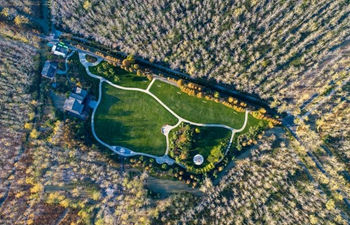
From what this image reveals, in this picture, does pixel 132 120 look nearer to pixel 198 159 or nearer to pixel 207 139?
pixel 198 159

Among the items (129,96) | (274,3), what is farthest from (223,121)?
(274,3)

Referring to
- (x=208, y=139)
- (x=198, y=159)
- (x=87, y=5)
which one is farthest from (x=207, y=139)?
(x=87, y=5)

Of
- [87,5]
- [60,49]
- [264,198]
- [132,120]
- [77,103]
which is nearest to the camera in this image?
[264,198]

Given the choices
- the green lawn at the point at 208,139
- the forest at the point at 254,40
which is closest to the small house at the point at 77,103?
the forest at the point at 254,40

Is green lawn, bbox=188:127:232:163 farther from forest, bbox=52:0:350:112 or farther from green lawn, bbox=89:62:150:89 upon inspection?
green lawn, bbox=89:62:150:89

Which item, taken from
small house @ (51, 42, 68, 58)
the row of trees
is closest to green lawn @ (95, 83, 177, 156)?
small house @ (51, 42, 68, 58)

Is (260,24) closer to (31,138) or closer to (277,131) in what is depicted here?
(277,131)
